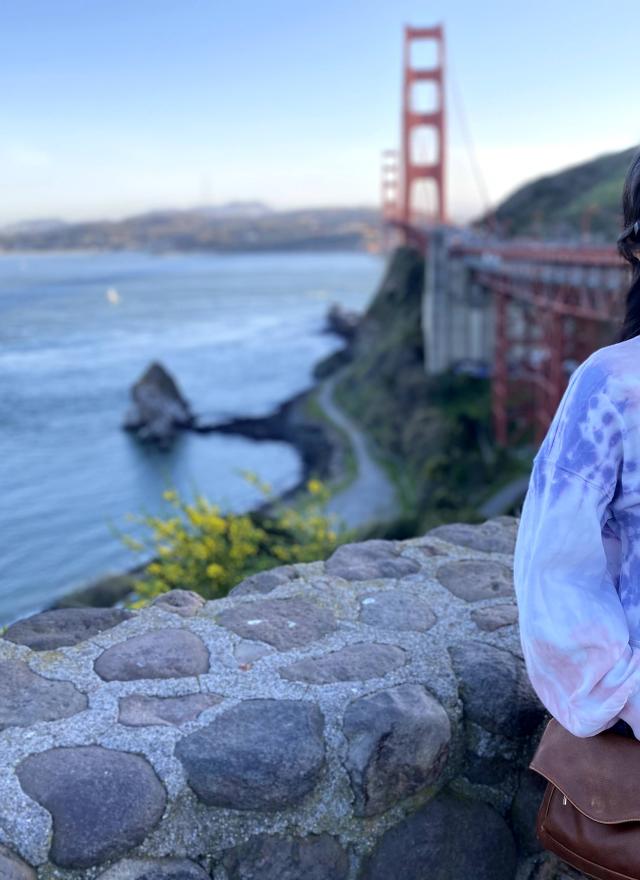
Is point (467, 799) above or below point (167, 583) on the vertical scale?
above

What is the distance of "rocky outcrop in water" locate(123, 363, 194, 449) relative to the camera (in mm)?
31781

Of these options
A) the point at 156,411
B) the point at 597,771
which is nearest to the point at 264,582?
the point at 597,771

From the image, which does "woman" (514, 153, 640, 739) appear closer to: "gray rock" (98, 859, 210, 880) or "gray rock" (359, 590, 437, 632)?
"gray rock" (98, 859, 210, 880)

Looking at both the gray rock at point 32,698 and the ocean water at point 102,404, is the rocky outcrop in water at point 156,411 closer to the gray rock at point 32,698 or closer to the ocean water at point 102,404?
the ocean water at point 102,404

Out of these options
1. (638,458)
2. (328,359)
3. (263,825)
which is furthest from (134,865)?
(328,359)

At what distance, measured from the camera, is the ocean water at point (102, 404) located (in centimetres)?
1906

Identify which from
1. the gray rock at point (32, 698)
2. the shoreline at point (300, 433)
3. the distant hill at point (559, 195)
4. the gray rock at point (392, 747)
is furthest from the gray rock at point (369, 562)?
the distant hill at point (559, 195)

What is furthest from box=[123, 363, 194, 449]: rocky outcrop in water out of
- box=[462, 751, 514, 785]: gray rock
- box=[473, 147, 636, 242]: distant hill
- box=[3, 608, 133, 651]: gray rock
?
box=[462, 751, 514, 785]: gray rock

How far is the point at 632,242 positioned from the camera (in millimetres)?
1121

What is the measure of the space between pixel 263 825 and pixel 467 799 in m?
0.38

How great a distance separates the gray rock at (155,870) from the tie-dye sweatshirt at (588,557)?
605 millimetres

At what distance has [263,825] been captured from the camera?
4.42 ft

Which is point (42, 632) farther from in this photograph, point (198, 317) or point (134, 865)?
point (198, 317)

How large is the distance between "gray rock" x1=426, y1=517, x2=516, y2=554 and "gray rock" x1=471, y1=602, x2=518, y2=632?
0.38 m
